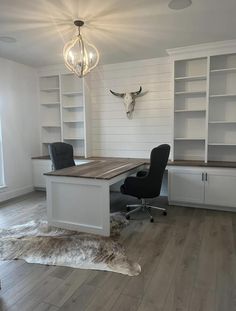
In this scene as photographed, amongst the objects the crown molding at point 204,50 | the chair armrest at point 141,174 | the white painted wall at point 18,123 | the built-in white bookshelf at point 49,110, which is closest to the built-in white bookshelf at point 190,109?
the crown molding at point 204,50

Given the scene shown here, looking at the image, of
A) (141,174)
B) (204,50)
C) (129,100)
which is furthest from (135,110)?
(204,50)

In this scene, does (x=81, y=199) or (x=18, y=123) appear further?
(x=18, y=123)

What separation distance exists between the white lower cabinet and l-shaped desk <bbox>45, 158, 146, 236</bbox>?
1203mm

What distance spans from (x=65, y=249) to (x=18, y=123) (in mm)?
3152

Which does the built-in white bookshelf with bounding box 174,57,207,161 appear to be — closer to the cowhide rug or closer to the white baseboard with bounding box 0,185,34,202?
the cowhide rug

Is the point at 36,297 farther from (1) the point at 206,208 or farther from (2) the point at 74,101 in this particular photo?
(2) the point at 74,101

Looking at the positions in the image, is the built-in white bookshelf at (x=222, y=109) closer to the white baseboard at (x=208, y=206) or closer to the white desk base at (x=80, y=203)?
the white baseboard at (x=208, y=206)

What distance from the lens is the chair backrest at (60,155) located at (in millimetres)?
4008

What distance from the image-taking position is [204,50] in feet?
13.0

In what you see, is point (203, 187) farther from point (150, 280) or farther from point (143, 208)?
point (150, 280)

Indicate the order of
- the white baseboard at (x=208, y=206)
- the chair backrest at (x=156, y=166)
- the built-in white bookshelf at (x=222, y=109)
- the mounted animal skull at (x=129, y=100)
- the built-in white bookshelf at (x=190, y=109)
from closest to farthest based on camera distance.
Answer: the chair backrest at (x=156, y=166) < the white baseboard at (x=208, y=206) < the built-in white bookshelf at (x=222, y=109) < the built-in white bookshelf at (x=190, y=109) < the mounted animal skull at (x=129, y=100)

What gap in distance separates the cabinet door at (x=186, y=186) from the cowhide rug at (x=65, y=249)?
1334mm

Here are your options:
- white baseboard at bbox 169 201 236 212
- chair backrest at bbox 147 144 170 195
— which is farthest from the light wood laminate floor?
white baseboard at bbox 169 201 236 212

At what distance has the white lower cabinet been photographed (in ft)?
12.6
